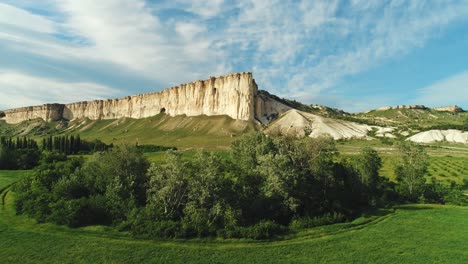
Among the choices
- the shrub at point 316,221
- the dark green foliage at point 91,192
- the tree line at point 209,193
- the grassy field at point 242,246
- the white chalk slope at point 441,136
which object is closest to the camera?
the grassy field at point 242,246

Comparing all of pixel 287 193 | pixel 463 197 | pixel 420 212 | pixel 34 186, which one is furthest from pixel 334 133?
pixel 34 186

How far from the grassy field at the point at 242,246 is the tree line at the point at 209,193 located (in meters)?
1.87

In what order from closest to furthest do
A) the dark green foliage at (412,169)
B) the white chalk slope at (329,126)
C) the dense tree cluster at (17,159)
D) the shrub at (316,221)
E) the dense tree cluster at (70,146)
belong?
the shrub at (316,221) → the dark green foliage at (412,169) → the dense tree cluster at (17,159) → the dense tree cluster at (70,146) → the white chalk slope at (329,126)

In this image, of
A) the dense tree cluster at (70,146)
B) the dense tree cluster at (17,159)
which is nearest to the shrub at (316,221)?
the dense tree cluster at (17,159)

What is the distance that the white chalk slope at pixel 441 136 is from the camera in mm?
167125

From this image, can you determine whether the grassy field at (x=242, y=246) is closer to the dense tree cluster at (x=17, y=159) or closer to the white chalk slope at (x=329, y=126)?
the dense tree cluster at (x=17, y=159)

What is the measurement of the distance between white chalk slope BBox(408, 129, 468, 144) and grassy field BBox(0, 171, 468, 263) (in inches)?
5691

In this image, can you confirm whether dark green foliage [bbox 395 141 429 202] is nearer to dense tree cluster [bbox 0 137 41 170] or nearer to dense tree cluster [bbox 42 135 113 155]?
dense tree cluster [bbox 0 137 41 170]

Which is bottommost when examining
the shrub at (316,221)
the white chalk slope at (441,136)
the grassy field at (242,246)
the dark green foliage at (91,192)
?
the grassy field at (242,246)

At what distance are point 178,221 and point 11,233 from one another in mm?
Result: 18039

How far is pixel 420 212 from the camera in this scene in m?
49.0

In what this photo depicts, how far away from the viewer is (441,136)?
561ft

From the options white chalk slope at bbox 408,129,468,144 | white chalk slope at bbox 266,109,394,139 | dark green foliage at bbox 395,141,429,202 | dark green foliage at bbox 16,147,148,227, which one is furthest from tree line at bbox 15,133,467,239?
white chalk slope at bbox 408,129,468,144

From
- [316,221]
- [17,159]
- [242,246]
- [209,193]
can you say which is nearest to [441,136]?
[316,221]
